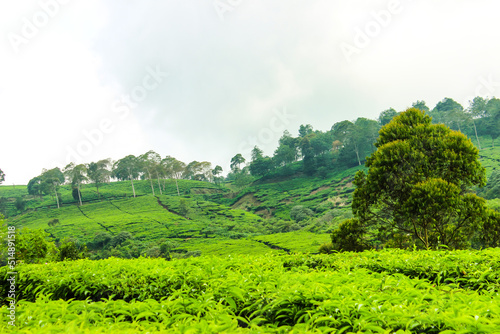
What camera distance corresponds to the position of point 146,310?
6.46ft

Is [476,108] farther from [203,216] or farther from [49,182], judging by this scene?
[49,182]

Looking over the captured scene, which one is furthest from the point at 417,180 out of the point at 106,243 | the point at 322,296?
the point at 106,243

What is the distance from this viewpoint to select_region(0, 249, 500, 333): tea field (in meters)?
1.50

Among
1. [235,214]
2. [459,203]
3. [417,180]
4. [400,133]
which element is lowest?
[235,214]

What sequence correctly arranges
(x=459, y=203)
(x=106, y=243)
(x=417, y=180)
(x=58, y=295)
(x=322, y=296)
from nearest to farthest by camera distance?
(x=322, y=296), (x=58, y=295), (x=459, y=203), (x=417, y=180), (x=106, y=243)

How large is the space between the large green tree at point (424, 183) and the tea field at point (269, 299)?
18.5 ft

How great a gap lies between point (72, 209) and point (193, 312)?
57514mm

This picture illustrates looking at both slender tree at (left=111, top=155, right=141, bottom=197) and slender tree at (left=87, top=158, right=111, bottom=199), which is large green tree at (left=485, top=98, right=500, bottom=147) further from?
slender tree at (left=87, top=158, right=111, bottom=199)

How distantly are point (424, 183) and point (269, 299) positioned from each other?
799 cm

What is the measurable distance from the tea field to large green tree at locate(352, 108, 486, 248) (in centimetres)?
565

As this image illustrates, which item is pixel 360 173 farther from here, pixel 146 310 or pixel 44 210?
pixel 44 210

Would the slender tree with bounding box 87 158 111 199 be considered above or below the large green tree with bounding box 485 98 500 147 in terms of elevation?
above

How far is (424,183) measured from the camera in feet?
26.9

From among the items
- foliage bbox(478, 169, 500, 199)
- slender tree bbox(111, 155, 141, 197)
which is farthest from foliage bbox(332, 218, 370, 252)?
slender tree bbox(111, 155, 141, 197)
